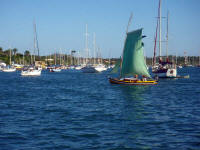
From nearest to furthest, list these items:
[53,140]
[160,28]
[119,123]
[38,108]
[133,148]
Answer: [133,148] → [53,140] → [119,123] → [38,108] → [160,28]

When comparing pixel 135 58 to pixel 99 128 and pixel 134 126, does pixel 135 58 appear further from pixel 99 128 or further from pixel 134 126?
pixel 99 128

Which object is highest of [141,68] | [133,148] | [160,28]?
[160,28]

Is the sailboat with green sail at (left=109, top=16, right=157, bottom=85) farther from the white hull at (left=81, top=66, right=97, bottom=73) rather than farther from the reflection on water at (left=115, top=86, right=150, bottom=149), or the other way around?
the white hull at (left=81, top=66, right=97, bottom=73)

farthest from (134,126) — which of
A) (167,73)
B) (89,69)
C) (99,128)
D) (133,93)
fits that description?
(89,69)

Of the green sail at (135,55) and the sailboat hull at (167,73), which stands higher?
the green sail at (135,55)

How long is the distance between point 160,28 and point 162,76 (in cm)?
1488

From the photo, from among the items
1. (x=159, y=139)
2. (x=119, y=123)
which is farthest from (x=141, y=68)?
(x=159, y=139)

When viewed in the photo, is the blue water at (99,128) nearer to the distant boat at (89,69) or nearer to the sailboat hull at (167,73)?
the sailboat hull at (167,73)

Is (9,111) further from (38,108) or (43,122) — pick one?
(43,122)

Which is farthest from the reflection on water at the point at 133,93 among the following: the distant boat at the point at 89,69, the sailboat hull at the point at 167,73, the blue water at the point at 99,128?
the distant boat at the point at 89,69

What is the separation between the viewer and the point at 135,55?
52.0m

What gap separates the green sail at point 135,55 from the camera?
170 feet

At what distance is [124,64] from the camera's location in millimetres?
53656

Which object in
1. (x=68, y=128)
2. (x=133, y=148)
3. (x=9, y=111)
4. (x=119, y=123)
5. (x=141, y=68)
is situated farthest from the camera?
(x=141, y=68)
